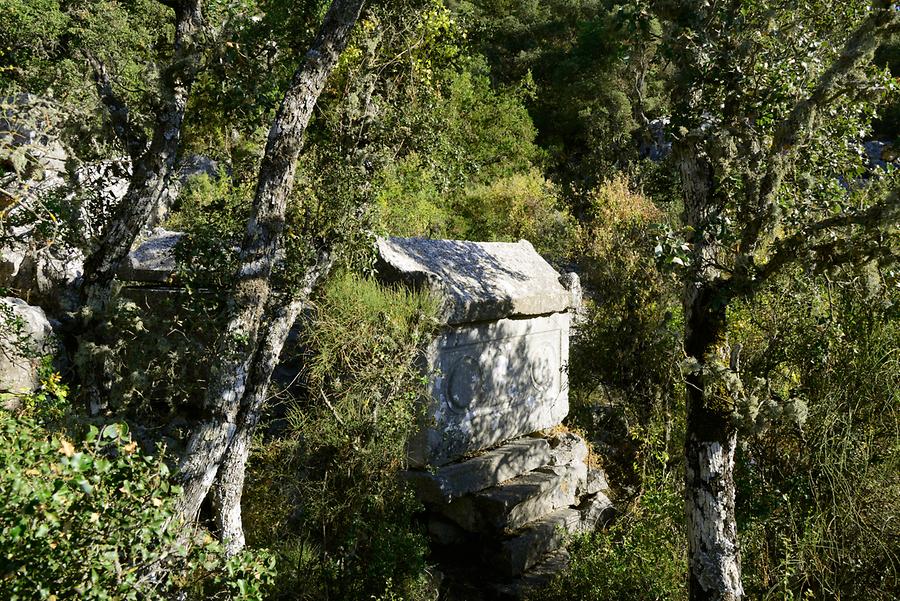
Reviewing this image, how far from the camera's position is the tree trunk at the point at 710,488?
4266 mm

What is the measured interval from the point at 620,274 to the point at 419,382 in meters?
4.02

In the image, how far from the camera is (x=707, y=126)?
14.1ft

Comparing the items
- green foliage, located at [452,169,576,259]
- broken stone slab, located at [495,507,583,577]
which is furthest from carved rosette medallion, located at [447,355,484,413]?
green foliage, located at [452,169,576,259]

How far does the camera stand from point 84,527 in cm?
239

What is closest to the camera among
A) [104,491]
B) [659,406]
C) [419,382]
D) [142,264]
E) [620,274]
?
[104,491]

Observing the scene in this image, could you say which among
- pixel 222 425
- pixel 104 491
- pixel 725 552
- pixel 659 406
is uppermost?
pixel 104 491

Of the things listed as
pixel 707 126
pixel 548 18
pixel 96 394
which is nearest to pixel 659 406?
pixel 707 126

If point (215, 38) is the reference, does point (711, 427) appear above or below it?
below

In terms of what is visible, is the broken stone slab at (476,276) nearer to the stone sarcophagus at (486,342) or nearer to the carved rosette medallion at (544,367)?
the stone sarcophagus at (486,342)

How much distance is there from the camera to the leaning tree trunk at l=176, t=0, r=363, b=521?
4199mm

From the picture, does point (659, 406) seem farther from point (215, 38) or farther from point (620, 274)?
point (215, 38)

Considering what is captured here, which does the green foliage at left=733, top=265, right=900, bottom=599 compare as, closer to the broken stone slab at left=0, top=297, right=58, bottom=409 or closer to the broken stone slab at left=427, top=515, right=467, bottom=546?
the broken stone slab at left=427, top=515, right=467, bottom=546

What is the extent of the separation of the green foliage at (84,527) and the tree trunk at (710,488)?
2.80 meters

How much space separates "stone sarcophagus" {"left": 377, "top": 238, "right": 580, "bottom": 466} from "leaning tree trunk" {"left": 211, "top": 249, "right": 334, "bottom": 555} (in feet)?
4.78
